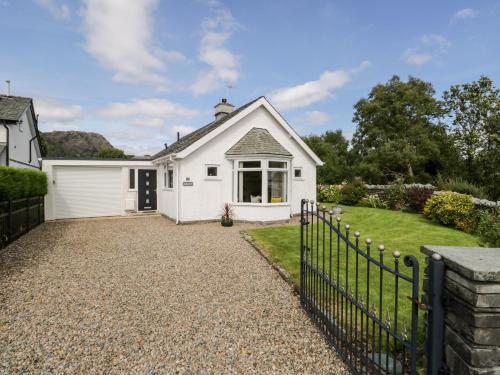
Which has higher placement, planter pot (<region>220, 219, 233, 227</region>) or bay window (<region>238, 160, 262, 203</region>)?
bay window (<region>238, 160, 262, 203</region>)

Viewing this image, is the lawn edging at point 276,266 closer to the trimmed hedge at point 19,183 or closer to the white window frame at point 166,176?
the white window frame at point 166,176

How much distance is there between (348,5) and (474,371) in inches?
438

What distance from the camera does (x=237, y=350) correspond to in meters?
3.48

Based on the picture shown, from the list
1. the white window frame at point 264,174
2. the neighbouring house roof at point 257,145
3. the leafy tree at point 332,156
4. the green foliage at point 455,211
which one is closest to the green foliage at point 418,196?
the green foliage at point 455,211

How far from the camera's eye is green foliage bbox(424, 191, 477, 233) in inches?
448

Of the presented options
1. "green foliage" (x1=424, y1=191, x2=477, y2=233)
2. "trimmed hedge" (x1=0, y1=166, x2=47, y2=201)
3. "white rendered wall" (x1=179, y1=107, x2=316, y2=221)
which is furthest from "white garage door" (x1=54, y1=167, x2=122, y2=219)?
"green foliage" (x1=424, y1=191, x2=477, y2=233)

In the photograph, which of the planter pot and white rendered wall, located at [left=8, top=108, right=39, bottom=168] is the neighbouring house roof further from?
white rendered wall, located at [left=8, top=108, right=39, bottom=168]

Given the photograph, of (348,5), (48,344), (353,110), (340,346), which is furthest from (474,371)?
(353,110)

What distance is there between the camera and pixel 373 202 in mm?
18438

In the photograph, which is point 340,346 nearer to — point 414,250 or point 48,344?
point 48,344

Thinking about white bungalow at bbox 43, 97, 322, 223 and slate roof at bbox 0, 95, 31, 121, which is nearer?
white bungalow at bbox 43, 97, 322, 223

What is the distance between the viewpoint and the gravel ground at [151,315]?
327cm

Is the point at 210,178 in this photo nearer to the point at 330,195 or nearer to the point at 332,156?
the point at 330,195

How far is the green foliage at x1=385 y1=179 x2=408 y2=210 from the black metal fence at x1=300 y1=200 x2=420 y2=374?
1230 cm
